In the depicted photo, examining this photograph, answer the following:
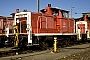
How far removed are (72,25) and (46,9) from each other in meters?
3.93

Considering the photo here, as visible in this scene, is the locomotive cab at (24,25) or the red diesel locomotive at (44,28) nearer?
the locomotive cab at (24,25)

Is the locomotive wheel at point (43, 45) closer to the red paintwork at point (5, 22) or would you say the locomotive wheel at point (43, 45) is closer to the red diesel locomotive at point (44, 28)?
the red diesel locomotive at point (44, 28)

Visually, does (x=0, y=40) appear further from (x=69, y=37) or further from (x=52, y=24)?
Answer: (x=69, y=37)

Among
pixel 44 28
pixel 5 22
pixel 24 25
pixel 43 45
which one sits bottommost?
pixel 43 45

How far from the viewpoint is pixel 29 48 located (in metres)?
13.7

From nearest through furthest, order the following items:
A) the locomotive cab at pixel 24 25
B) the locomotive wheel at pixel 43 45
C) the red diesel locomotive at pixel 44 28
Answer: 1. the locomotive cab at pixel 24 25
2. the red diesel locomotive at pixel 44 28
3. the locomotive wheel at pixel 43 45

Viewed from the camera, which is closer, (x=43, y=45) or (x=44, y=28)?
→ (x=43, y=45)

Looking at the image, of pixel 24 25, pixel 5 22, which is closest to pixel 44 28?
pixel 24 25

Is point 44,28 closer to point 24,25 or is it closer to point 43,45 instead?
point 43,45

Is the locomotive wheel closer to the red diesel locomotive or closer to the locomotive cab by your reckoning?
the red diesel locomotive

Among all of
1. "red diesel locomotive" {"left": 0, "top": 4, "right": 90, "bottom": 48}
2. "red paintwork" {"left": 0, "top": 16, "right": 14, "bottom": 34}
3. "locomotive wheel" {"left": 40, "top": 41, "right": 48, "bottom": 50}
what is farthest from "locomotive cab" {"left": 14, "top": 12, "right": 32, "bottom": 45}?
"red paintwork" {"left": 0, "top": 16, "right": 14, "bottom": 34}

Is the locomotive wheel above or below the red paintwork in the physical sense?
below

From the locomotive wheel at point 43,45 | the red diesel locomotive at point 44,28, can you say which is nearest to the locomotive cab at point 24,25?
the red diesel locomotive at point 44,28

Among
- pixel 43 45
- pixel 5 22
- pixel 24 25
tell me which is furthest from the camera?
pixel 5 22
